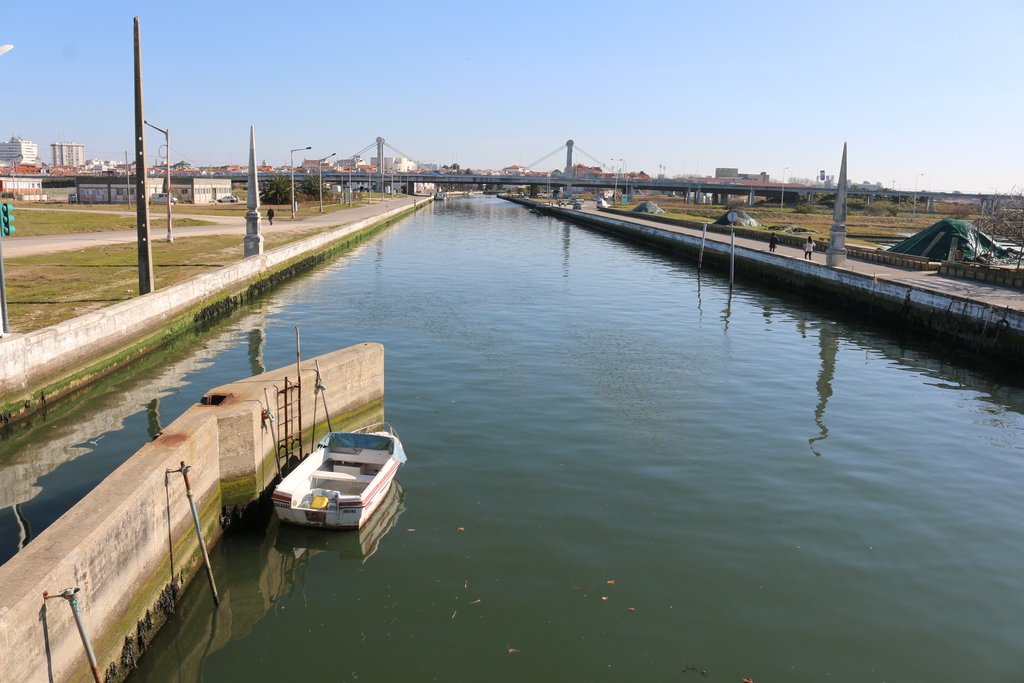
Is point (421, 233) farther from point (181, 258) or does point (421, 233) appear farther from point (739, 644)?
point (739, 644)

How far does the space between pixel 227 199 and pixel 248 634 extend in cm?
11342

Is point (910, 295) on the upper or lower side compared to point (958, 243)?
lower

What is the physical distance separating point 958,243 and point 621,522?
4565cm

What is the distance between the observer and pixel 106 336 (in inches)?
990

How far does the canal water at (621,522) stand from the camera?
37.9 ft

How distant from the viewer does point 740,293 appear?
2015 inches

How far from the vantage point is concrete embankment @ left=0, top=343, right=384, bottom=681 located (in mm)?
8969

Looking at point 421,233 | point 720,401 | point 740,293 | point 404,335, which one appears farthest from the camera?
point 421,233

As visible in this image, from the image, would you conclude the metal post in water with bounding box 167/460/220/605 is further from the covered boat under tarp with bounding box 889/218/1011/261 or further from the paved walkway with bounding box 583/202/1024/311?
the covered boat under tarp with bounding box 889/218/1011/261

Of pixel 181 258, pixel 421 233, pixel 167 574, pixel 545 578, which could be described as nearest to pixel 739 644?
pixel 545 578

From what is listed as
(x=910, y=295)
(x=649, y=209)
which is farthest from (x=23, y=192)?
(x=910, y=295)

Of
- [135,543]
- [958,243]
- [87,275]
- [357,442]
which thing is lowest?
[357,442]

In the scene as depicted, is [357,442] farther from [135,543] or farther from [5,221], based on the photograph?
[5,221]

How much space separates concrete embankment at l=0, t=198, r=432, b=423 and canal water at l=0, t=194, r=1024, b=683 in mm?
958
